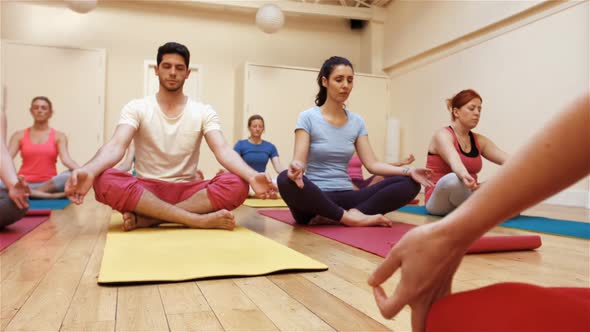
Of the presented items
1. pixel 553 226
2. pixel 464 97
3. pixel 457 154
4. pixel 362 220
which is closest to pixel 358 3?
pixel 464 97

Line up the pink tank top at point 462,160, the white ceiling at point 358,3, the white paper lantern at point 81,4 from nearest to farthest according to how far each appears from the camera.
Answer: the pink tank top at point 462,160 → the white paper lantern at point 81,4 → the white ceiling at point 358,3

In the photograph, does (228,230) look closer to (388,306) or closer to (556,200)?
(388,306)

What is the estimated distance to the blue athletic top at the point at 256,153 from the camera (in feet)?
14.9

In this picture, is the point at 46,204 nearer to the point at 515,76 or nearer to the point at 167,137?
the point at 167,137

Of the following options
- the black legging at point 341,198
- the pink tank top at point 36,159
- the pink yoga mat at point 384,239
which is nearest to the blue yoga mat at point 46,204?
the pink tank top at point 36,159

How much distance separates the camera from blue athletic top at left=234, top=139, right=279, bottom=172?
4551 mm

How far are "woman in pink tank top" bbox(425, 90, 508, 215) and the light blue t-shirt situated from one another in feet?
1.95

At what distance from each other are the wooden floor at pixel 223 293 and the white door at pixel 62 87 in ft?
16.0

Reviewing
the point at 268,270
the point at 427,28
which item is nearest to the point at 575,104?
the point at 268,270

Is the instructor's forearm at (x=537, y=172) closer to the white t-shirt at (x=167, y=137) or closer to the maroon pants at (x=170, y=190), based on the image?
the maroon pants at (x=170, y=190)

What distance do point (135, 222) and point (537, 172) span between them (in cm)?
203

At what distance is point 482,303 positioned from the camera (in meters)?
0.55

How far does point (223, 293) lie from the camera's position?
1.17 metres

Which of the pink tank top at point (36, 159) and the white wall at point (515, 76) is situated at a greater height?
the white wall at point (515, 76)
